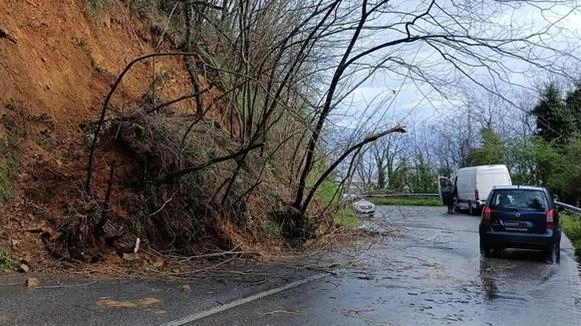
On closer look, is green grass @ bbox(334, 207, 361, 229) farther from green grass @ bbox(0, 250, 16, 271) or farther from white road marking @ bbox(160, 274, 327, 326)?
green grass @ bbox(0, 250, 16, 271)

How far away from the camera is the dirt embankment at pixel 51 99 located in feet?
31.4

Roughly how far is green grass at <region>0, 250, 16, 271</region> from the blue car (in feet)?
34.3

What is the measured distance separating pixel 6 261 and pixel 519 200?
36.3ft

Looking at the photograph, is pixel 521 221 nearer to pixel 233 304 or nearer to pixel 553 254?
pixel 553 254

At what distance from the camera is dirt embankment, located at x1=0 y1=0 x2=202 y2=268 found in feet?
31.4

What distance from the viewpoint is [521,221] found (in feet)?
44.8

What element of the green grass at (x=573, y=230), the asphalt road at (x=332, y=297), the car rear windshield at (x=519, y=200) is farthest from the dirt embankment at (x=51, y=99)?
the green grass at (x=573, y=230)

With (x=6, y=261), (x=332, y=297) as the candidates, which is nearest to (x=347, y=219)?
(x=332, y=297)

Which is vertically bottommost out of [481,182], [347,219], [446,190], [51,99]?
[347,219]

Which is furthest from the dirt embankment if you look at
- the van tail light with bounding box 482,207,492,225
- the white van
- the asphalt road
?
the white van

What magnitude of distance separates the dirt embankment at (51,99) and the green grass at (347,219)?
5.11m

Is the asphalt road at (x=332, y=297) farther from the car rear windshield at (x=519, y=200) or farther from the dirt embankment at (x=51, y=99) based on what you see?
the dirt embankment at (x=51, y=99)

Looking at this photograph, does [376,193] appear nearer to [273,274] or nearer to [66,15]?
→ [273,274]

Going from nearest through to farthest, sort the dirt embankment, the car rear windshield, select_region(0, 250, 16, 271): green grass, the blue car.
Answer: select_region(0, 250, 16, 271): green grass < the dirt embankment < the blue car < the car rear windshield
